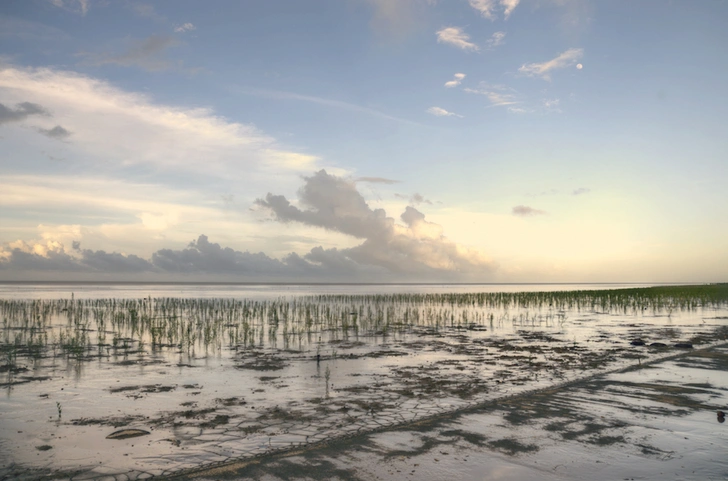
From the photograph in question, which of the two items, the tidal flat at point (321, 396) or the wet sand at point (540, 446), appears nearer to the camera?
the wet sand at point (540, 446)

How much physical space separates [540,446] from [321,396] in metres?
5.91

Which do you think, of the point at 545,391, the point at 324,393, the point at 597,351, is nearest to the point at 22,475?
the point at 324,393

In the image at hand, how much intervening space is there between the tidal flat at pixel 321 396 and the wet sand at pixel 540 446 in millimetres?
66

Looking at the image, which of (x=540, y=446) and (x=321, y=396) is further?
(x=321, y=396)

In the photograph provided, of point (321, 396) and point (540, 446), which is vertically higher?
point (540, 446)

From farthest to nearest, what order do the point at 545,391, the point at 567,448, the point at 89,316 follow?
the point at 89,316, the point at 545,391, the point at 567,448

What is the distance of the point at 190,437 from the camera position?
30.6 ft

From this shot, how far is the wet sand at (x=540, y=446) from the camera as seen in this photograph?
7473mm

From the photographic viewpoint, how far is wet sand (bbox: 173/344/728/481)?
→ 24.5 feet

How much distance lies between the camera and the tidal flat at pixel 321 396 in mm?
8539

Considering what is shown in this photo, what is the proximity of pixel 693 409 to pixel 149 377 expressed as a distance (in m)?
15.4

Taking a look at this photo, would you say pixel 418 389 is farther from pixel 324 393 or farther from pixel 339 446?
pixel 339 446

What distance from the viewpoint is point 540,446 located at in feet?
28.2

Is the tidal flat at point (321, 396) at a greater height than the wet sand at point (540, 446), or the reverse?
the wet sand at point (540, 446)
